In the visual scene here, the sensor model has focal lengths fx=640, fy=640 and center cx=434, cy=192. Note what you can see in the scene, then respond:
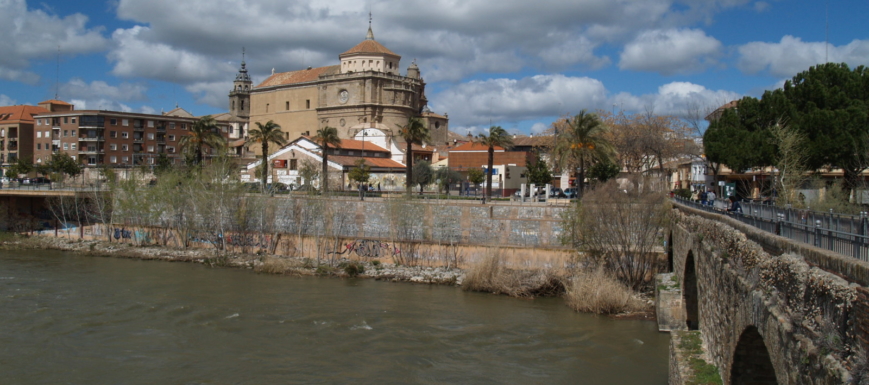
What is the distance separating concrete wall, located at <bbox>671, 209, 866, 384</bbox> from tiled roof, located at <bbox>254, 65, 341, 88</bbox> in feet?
285

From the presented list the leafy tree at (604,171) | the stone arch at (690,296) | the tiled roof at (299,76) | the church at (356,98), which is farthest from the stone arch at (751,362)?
the tiled roof at (299,76)

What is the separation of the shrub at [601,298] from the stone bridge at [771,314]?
895 cm

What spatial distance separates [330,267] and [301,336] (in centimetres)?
1438

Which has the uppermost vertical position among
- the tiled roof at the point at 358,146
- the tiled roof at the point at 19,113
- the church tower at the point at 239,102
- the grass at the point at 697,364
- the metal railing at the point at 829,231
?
the church tower at the point at 239,102

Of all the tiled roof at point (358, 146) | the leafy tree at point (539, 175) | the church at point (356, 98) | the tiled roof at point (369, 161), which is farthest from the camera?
the church at point (356, 98)

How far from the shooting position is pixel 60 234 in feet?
167

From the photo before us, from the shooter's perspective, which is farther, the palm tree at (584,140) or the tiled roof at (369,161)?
the tiled roof at (369,161)

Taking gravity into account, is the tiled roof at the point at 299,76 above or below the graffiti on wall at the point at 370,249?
above

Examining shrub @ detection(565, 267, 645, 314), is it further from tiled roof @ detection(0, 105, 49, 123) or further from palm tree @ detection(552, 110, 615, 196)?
tiled roof @ detection(0, 105, 49, 123)

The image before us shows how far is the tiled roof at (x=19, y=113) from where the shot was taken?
9175 cm

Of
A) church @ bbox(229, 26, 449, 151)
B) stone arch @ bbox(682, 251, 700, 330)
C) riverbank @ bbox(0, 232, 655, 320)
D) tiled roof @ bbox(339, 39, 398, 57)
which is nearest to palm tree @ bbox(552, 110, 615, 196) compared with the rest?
riverbank @ bbox(0, 232, 655, 320)

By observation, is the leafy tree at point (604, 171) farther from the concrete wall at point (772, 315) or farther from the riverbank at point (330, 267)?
the concrete wall at point (772, 315)

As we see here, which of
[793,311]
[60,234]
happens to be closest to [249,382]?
[793,311]

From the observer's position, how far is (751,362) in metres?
10.5
